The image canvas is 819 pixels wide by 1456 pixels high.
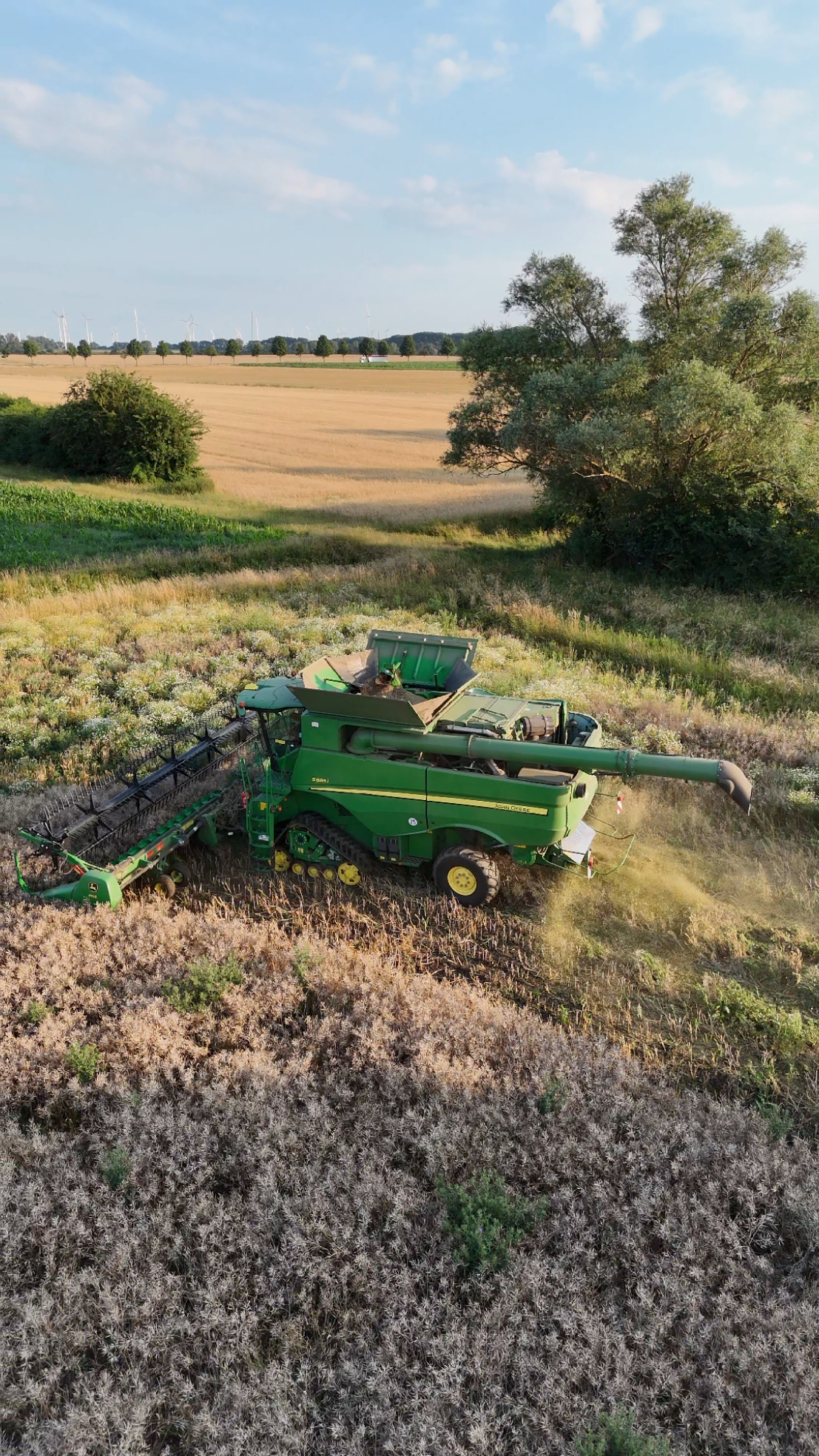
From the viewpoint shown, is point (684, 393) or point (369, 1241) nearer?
point (369, 1241)

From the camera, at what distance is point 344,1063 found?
6152mm

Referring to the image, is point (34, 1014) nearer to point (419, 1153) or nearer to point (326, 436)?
point (419, 1153)

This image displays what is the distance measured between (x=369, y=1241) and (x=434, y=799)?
12.8ft

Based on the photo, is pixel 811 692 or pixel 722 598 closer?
pixel 811 692

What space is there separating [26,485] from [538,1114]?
38.5 m

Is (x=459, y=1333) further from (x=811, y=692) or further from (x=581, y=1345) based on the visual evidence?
(x=811, y=692)

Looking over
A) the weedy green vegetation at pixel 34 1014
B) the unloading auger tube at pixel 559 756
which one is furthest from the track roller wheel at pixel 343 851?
the weedy green vegetation at pixel 34 1014

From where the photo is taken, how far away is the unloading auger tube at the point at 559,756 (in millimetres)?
7242

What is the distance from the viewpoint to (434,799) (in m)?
7.89

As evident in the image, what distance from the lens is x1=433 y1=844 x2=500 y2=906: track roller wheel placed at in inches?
313

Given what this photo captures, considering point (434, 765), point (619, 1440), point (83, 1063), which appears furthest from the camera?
point (434, 765)

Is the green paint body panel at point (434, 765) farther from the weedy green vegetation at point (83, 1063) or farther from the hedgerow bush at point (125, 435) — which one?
the hedgerow bush at point (125, 435)

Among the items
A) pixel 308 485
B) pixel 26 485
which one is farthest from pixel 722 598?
pixel 26 485

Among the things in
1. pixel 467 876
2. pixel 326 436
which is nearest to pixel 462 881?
pixel 467 876
